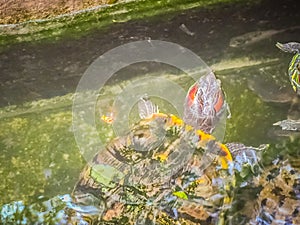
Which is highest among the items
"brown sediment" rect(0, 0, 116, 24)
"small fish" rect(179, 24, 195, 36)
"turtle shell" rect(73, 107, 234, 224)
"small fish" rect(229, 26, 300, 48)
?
"brown sediment" rect(0, 0, 116, 24)

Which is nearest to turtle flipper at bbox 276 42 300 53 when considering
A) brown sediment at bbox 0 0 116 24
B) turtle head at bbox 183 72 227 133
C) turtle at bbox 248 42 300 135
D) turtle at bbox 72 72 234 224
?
turtle at bbox 248 42 300 135

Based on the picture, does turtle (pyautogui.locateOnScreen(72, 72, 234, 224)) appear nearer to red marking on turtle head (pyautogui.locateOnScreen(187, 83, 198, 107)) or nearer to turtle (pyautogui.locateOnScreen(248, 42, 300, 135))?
red marking on turtle head (pyautogui.locateOnScreen(187, 83, 198, 107))

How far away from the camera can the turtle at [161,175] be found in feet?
5.79

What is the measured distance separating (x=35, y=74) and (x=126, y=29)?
0.97 ft

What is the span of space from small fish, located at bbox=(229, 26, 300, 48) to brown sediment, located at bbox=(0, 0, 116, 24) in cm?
38

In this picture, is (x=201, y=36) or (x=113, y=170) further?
(x=201, y=36)

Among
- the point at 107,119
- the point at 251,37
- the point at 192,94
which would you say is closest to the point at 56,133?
the point at 107,119

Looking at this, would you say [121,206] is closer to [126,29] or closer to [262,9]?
[126,29]

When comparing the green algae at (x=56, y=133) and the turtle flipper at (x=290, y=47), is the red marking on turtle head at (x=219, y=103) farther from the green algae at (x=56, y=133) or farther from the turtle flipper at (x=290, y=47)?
the turtle flipper at (x=290, y=47)

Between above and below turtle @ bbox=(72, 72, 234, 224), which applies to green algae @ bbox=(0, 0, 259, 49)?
above

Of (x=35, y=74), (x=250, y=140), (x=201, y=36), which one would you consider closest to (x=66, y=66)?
(x=35, y=74)

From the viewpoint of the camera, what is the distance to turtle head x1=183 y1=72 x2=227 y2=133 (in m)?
1.85

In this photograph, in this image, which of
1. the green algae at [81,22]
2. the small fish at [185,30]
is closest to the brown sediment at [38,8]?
the green algae at [81,22]

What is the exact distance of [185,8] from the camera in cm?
189
